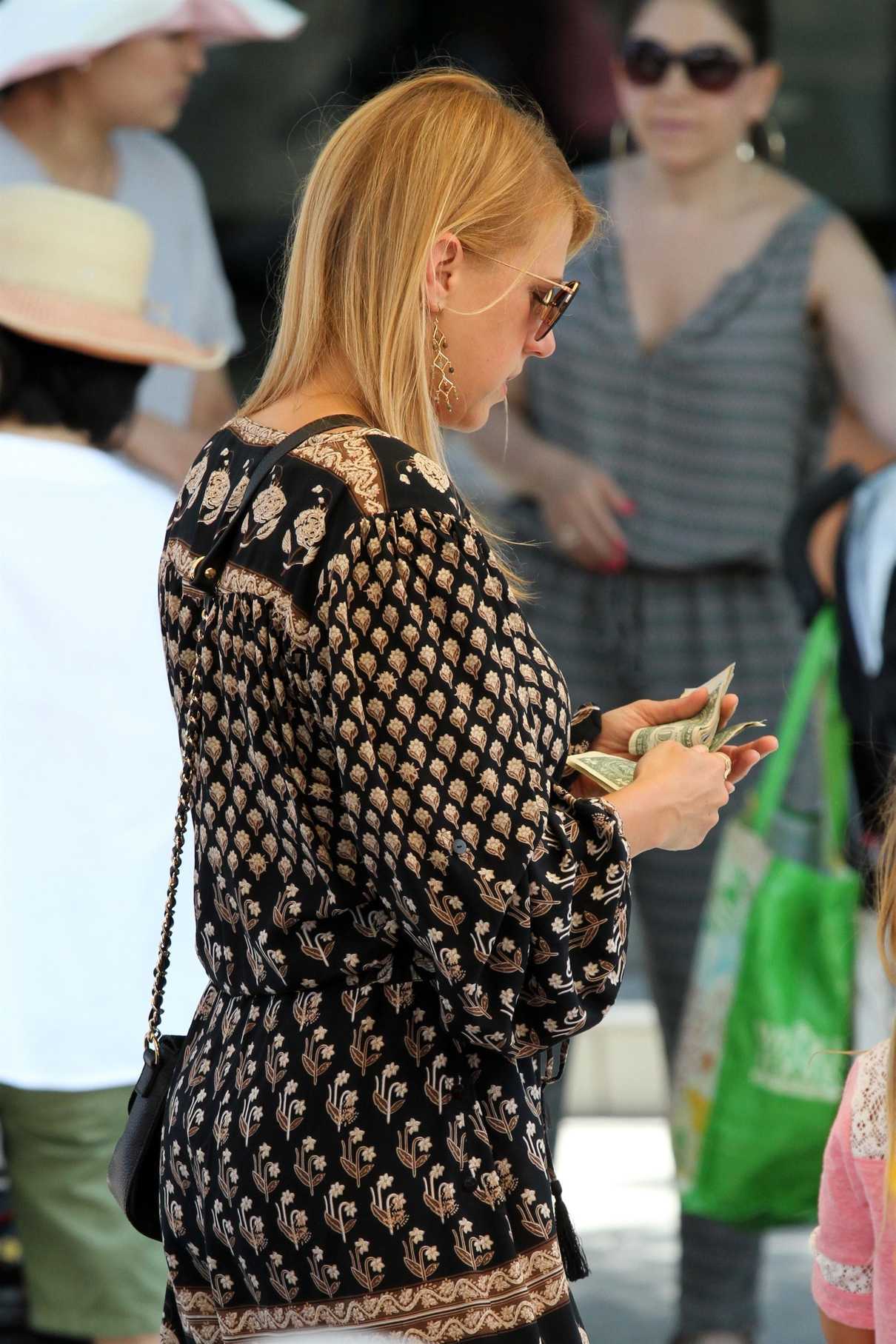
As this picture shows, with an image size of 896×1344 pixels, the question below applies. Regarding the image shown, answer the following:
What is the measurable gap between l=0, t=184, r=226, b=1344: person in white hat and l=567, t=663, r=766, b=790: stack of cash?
98 cm

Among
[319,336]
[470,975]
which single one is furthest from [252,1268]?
[319,336]

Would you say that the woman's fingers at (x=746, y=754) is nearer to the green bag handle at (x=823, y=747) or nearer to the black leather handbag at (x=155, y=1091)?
the black leather handbag at (x=155, y=1091)

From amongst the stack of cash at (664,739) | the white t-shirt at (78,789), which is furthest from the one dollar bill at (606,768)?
the white t-shirt at (78,789)

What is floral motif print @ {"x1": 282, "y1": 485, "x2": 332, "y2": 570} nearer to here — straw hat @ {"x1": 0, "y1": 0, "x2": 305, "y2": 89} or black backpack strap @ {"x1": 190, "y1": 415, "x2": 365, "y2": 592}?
black backpack strap @ {"x1": 190, "y1": 415, "x2": 365, "y2": 592}

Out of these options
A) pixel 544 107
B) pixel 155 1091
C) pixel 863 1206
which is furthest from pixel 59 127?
pixel 863 1206

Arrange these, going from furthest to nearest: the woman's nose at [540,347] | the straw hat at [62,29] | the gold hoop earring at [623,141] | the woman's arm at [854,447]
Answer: the gold hoop earring at [623,141] → the woman's arm at [854,447] → the straw hat at [62,29] → the woman's nose at [540,347]

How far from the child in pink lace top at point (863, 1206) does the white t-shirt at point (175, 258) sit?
2113 millimetres

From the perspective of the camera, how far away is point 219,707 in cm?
148

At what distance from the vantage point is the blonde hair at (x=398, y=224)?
1501 millimetres

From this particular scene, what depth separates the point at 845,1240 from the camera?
64.2 inches

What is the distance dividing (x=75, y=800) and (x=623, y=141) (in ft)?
6.32

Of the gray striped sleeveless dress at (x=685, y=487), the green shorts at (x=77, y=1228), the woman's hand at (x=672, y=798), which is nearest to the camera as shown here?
the woman's hand at (x=672, y=798)

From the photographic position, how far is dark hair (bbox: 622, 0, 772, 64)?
3451mm

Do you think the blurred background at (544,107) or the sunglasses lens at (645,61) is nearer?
the sunglasses lens at (645,61)
